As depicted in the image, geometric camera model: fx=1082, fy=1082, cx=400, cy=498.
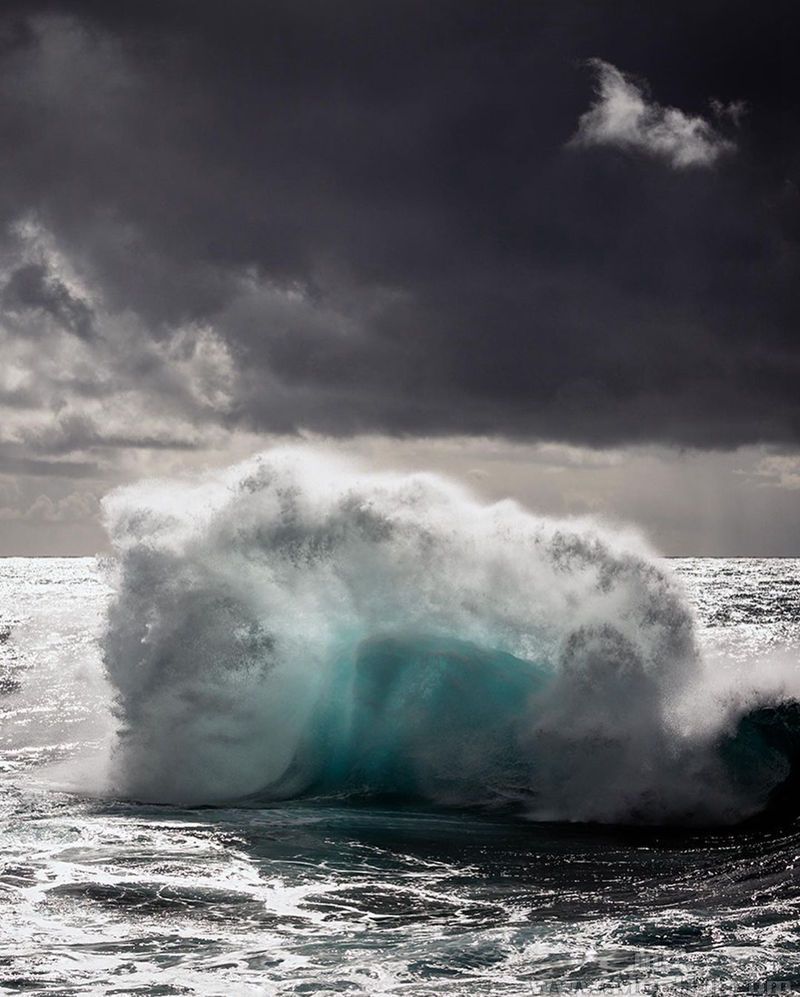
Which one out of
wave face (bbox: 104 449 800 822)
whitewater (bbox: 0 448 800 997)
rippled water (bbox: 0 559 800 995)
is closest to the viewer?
rippled water (bbox: 0 559 800 995)

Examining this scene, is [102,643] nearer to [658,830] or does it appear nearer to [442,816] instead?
[442,816]

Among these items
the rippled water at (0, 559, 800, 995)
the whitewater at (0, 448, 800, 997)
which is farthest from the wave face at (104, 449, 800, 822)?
the rippled water at (0, 559, 800, 995)

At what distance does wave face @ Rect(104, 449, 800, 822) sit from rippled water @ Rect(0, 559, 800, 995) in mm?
2006

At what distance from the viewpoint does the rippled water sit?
11.5 meters

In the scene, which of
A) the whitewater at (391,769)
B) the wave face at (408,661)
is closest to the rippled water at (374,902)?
the whitewater at (391,769)

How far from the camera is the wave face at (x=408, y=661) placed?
21734mm

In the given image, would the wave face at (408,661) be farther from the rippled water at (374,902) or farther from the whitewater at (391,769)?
the rippled water at (374,902)

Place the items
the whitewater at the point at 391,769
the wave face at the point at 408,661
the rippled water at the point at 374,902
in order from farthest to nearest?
the wave face at the point at 408,661 → the whitewater at the point at 391,769 → the rippled water at the point at 374,902

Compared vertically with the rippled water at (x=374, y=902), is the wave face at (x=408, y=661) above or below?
above

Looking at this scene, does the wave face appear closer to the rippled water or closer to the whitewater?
the whitewater

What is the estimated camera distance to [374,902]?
1449 centimetres

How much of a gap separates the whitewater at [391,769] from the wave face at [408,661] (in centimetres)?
7

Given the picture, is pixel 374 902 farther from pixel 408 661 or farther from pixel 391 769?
pixel 408 661

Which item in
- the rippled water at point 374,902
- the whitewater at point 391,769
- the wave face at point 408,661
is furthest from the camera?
the wave face at point 408,661
